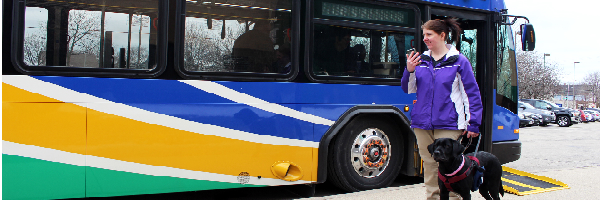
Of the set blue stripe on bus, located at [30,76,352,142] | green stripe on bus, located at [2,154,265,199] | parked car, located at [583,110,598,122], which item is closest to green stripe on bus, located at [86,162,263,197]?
green stripe on bus, located at [2,154,265,199]

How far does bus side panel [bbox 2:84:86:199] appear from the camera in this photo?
3.79 m

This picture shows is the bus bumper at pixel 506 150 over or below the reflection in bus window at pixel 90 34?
below

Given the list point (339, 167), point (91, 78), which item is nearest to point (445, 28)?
point (339, 167)

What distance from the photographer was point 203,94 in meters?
4.44

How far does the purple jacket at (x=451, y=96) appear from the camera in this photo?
141 inches

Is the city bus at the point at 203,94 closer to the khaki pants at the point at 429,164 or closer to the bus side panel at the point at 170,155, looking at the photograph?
the bus side panel at the point at 170,155

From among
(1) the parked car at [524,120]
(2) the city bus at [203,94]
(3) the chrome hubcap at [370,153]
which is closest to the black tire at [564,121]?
(1) the parked car at [524,120]

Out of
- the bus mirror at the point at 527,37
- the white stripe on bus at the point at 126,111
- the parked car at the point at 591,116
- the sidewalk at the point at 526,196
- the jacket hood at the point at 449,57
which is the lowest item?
the parked car at the point at 591,116

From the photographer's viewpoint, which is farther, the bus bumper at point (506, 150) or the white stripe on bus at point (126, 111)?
the bus bumper at point (506, 150)

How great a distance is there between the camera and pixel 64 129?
395 centimetres

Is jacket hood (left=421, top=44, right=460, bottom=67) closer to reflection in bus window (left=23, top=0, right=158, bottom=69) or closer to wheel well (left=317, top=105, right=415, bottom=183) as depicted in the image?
wheel well (left=317, top=105, right=415, bottom=183)

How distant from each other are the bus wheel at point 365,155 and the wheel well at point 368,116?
0.18 ft

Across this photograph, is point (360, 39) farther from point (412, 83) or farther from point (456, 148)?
point (456, 148)

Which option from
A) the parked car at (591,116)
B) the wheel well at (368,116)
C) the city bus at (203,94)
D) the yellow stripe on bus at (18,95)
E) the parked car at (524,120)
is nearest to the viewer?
the yellow stripe on bus at (18,95)
